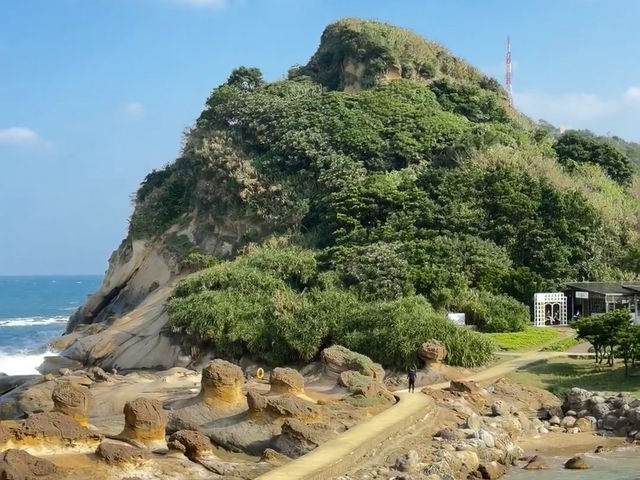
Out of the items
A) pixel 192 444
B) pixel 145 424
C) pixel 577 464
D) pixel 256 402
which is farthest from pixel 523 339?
pixel 145 424

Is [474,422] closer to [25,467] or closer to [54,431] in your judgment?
[54,431]

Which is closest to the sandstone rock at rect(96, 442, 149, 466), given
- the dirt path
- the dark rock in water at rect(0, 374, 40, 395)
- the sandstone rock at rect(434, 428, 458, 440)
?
the dirt path

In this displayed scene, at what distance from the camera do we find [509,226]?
153ft

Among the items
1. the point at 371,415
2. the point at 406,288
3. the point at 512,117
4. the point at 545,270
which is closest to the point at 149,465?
the point at 371,415

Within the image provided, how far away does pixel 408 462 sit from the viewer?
18844mm

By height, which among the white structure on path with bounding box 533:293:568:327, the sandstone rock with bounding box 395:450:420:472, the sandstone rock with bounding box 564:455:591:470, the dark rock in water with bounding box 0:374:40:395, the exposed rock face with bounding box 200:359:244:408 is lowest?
the sandstone rock with bounding box 564:455:591:470

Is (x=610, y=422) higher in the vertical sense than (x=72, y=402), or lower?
lower

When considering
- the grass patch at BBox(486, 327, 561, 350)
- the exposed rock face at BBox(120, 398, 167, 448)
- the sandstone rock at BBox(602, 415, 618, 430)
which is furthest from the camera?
the grass patch at BBox(486, 327, 561, 350)

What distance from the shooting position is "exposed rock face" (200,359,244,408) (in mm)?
22719

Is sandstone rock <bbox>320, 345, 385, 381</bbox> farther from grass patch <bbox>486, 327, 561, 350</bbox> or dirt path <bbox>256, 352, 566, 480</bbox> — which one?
grass patch <bbox>486, 327, 561, 350</bbox>

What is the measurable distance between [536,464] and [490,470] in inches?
69.6

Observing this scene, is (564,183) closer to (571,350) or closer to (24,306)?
(571,350)

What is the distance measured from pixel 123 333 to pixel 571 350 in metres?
21.1

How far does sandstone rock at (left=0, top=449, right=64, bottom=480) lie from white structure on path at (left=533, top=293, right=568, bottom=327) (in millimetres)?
30041
